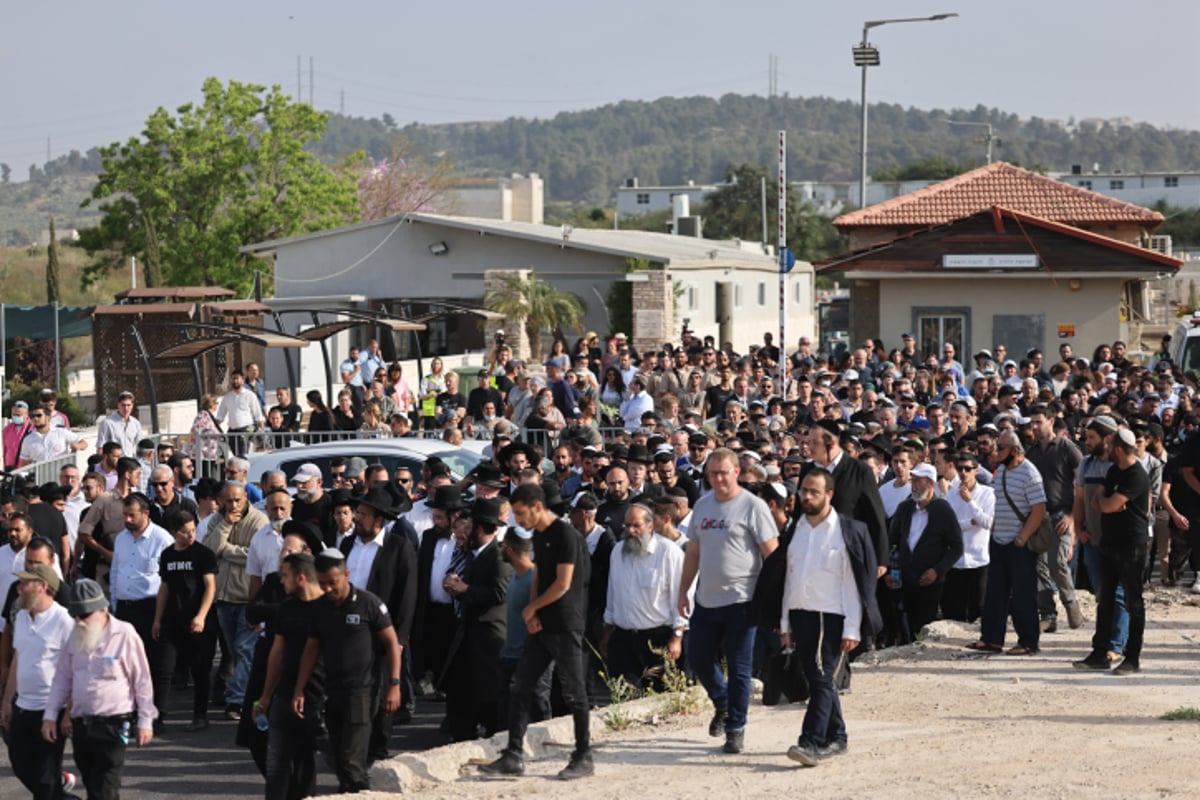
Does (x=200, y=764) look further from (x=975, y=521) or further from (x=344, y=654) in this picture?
(x=975, y=521)

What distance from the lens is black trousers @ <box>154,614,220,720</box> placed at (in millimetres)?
11617

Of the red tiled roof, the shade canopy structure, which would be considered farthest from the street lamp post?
the shade canopy structure

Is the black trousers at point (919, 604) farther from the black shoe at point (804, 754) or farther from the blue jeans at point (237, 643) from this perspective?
the blue jeans at point (237, 643)

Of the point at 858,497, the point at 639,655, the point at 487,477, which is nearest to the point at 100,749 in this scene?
the point at 487,477

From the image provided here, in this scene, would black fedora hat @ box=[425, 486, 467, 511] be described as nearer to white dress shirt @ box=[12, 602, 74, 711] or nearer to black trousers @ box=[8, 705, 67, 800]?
white dress shirt @ box=[12, 602, 74, 711]

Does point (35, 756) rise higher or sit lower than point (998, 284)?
lower

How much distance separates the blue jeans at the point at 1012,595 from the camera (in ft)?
38.0

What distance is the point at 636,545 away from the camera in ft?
33.6

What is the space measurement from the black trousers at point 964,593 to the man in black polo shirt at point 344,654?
558cm

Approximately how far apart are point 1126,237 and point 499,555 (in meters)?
28.1

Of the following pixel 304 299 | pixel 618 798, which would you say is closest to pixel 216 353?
pixel 304 299

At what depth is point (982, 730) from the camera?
967 cm

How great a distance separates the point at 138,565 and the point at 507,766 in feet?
13.1

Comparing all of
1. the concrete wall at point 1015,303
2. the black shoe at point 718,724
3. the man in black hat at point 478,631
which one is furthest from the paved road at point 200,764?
the concrete wall at point 1015,303
